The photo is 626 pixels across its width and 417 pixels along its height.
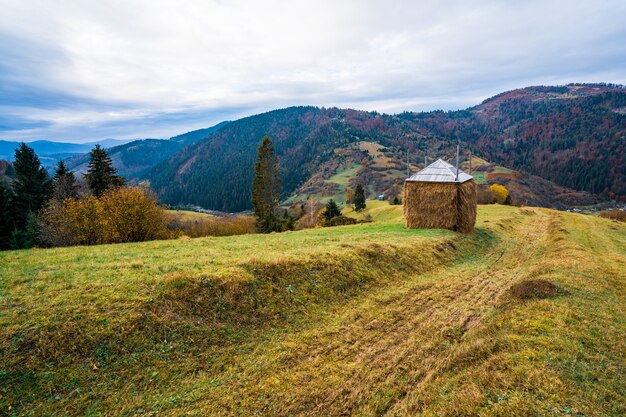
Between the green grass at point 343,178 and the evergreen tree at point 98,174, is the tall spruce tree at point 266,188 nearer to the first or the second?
the evergreen tree at point 98,174

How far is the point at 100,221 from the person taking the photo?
29016mm

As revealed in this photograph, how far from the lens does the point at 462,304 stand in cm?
1255

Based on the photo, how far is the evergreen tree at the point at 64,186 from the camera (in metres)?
38.5

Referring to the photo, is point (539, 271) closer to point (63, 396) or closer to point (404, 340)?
point (404, 340)

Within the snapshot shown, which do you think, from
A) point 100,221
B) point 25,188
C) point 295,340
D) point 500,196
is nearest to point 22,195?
point 25,188

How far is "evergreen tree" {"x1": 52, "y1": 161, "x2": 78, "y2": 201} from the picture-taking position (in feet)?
126

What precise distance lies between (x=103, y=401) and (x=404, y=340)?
26.6ft

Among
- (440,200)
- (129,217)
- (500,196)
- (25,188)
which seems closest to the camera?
(440,200)

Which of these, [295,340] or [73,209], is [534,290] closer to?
[295,340]

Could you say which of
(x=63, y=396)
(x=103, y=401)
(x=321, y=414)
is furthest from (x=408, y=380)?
(x=63, y=396)

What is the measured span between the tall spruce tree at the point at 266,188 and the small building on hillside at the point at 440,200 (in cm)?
2848

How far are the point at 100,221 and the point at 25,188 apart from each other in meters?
22.3

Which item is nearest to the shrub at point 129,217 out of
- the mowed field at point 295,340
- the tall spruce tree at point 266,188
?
the mowed field at point 295,340

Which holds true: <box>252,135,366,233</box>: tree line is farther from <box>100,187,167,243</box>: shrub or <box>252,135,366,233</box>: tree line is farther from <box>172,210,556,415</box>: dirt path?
<box>172,210,556,415</box>: dirt path
